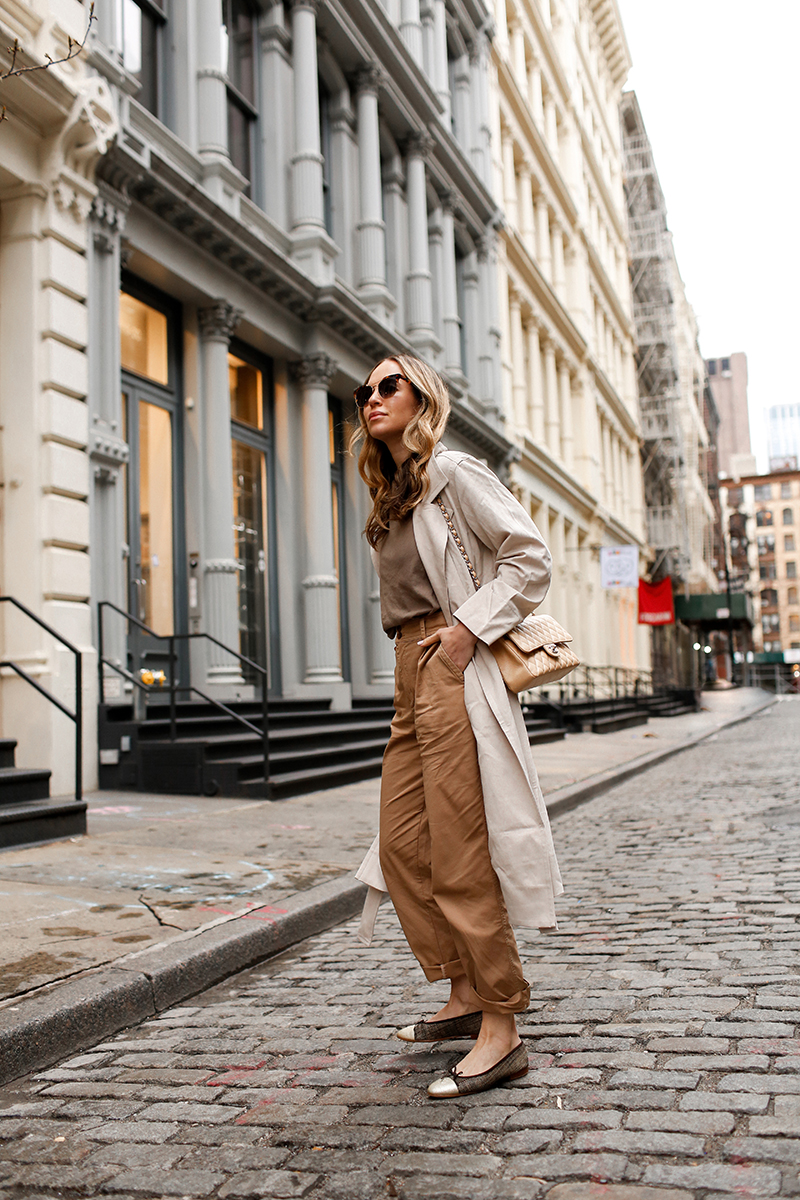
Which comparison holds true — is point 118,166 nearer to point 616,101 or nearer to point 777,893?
point 777,893

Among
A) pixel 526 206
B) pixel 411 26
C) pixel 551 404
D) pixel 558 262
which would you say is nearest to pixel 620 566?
pixel 551 404

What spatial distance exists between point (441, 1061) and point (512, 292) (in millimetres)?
25792

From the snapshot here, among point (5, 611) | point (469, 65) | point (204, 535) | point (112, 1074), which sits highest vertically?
point (469, 65)

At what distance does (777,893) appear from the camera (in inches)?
217

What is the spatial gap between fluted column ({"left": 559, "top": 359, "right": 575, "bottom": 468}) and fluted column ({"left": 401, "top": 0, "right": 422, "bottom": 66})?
45.7 feet

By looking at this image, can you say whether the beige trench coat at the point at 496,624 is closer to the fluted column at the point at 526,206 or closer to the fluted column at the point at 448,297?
the fluted column at the point at 448,297

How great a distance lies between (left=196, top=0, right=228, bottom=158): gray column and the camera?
12938mm

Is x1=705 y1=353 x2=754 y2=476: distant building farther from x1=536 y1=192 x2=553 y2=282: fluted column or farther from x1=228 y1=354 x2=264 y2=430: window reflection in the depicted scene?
x1=228 y1=354 x2=264 y2=430: window reflection

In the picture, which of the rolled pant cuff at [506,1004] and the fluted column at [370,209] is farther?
the fluted column at [370,209]

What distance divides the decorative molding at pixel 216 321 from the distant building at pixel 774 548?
391 feet

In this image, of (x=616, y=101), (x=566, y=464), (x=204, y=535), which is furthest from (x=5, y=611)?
(x=616, y=101)

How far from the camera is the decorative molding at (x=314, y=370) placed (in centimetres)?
1516

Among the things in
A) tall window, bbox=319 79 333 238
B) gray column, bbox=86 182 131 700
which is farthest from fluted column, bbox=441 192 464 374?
gray column, bbox=86 182 131 700

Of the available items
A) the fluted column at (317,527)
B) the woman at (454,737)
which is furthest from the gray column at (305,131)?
the woman at (454,737)
